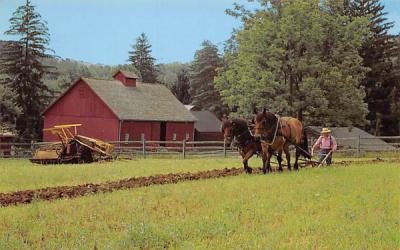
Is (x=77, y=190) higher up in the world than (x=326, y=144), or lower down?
lower down

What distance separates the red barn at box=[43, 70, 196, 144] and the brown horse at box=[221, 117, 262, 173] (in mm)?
31849

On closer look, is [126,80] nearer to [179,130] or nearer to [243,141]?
[179,130]

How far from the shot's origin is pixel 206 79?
298 ft

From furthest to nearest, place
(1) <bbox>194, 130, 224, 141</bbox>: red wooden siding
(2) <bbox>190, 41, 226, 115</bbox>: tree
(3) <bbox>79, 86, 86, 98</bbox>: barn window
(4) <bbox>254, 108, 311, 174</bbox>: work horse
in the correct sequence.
Result: (2) <bbox>190, 41, 226, 115</bbox>: tree
(1) <bbox>194, 130, 224, 141</bbox>: red wooden siding
(3) <bbox>79, 86, 86, 98</bbox>: barn window
(4) <bbox>254, 108, 311, 174</bbox>: work horse

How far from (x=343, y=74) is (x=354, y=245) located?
1465 inches

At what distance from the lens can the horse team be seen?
16625mm

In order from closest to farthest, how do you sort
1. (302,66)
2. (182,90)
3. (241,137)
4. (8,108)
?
(241,137), (302,66), (8,108), (182,90)

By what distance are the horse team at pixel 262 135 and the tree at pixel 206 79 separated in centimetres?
6375

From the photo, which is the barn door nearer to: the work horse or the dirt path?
the work horse

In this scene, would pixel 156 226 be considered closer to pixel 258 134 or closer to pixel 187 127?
pixel 258 134

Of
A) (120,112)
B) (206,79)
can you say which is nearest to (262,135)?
(120,112)

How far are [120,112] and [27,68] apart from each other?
13412 mm

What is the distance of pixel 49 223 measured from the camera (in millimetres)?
8641

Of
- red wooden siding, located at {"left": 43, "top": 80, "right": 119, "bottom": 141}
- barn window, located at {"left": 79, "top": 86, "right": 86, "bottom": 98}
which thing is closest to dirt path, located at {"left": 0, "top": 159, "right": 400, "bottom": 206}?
red wooden siding, located at {"left": 43, "top": 80, "right": 119, "bottom": 141}
